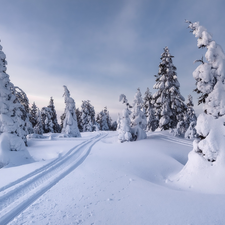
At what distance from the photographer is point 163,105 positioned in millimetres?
19219

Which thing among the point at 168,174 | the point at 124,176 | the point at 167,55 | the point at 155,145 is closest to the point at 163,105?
the point at 167,55

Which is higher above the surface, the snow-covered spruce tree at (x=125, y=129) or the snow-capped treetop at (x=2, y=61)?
the snow-capped treetop at (x=2, y=61)

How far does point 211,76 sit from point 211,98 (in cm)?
99

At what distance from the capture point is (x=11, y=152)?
10422mm

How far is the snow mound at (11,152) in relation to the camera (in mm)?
9709

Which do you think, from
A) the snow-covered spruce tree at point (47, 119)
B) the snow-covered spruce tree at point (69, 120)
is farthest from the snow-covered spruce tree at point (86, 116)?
the snow-covered spruce tree at point (69, 120)

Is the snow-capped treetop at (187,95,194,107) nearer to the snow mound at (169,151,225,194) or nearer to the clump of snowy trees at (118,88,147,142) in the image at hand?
the clump of snowy trees at (118,88,147,142)

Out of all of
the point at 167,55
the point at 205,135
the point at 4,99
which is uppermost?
the point at 167,55

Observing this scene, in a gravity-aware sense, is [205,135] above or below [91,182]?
above

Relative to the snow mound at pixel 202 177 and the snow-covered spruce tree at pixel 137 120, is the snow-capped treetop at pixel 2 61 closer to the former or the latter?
the snow-covered spruce tree at pixel 137 120

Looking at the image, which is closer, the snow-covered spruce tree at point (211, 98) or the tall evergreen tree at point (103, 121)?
the snow-covered spruce tree at point (211, 98)

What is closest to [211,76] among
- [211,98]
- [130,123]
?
[211,98]

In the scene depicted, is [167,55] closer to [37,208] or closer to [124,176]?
[124,176]

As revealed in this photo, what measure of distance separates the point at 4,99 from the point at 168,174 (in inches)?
517
